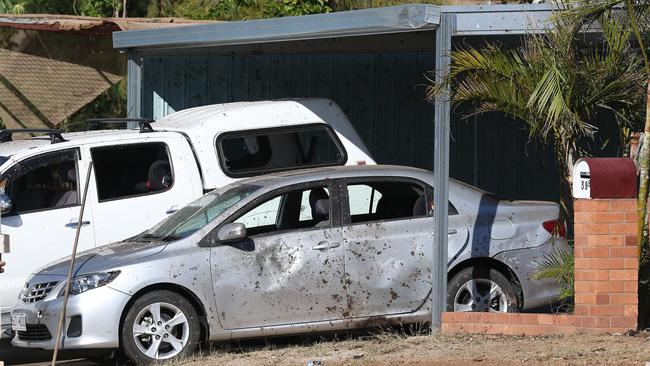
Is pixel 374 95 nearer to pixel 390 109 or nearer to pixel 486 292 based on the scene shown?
pixel 390 109

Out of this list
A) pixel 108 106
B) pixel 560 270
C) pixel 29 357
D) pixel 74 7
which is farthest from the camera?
pixel 74 7

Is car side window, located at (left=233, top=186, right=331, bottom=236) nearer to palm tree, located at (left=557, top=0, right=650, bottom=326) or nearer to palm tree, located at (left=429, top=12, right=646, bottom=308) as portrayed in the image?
palm tree, located at (left=429, top=12, right=646, bottom=308)

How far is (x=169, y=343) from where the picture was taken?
388 inches

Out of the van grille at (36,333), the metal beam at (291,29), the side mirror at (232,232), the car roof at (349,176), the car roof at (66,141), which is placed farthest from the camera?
the car roof at (66,141)

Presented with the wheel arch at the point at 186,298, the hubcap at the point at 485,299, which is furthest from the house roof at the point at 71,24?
the hubcap at the point at 485,299

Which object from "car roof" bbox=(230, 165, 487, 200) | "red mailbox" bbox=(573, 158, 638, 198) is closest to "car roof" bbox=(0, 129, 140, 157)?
"car roof" bbox=(230, 165, 487, 200)

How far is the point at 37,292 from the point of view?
10.1 metres

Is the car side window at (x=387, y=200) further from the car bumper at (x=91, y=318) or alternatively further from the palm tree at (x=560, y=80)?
the car bumper at (x=91, y=318)

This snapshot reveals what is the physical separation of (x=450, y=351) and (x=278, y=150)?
150 inches

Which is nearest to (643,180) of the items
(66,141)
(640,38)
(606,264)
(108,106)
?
(606,264)

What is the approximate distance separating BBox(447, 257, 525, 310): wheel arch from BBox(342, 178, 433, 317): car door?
0.95ft

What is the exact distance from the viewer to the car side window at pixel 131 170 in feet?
37.9

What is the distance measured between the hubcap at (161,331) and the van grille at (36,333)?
768 mm

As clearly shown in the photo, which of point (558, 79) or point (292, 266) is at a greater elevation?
point (558, 79)
